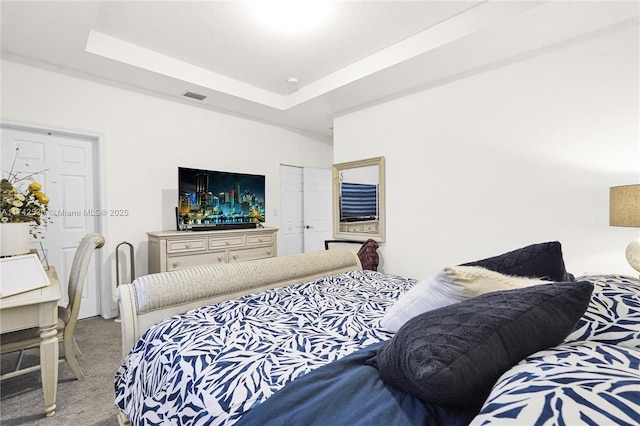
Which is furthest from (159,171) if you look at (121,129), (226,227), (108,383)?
(108,383)

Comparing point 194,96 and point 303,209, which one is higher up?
point 194,96

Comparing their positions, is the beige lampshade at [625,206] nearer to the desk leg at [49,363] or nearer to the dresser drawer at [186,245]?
the desk leg at [49,363]

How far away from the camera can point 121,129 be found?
11.2ft

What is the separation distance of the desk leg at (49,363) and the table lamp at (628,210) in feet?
11.3

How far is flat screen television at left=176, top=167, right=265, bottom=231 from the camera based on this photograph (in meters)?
3.59

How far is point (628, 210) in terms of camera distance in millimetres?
1860

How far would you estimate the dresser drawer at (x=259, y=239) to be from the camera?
394 centimetres

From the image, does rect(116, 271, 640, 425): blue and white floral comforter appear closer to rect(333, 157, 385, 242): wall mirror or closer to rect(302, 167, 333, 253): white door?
rect(333, 157, 385, 242): wall mirror

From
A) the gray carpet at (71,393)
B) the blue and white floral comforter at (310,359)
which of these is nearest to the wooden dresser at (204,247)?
the gray carpet at (71,393)

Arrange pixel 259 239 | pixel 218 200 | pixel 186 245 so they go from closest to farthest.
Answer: pixel 186 245 → pixel 218 200 → pixel 259 239

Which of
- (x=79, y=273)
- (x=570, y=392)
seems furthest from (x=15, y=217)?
(x=570, y=392)

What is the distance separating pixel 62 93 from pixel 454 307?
13.3 feet

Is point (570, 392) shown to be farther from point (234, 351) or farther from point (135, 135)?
point (135, 135)

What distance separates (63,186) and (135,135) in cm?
91
